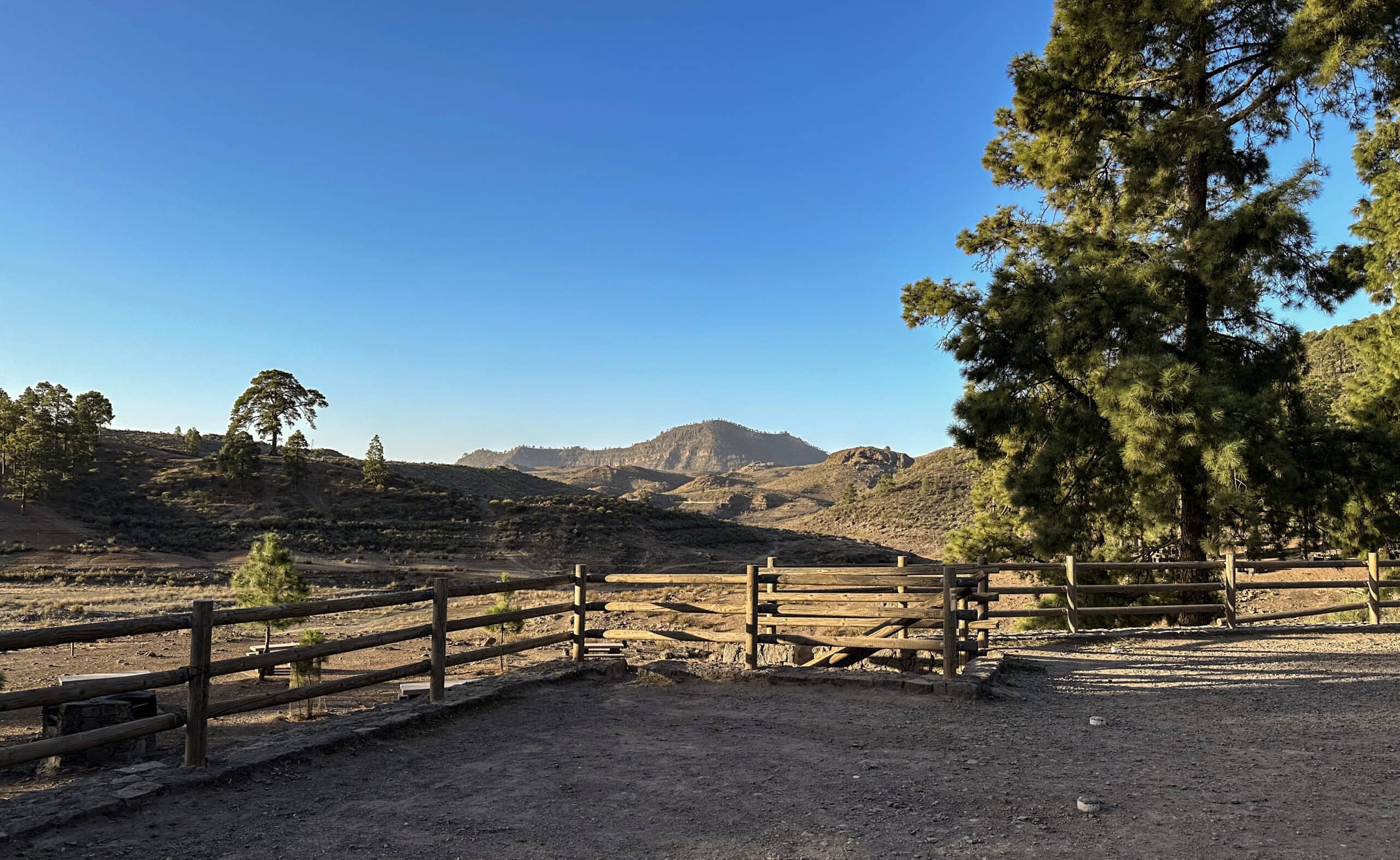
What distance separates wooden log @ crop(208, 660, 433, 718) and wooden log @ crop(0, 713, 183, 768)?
0.30m

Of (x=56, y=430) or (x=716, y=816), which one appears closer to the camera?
(x=716, y=816)

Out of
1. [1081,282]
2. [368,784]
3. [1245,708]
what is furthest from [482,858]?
[1081,282]

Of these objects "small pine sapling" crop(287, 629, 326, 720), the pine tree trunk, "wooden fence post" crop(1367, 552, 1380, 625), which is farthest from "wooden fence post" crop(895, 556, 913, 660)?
"wooden fence post" crop(1367, 552, 1380, 625)

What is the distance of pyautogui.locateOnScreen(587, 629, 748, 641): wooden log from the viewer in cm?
1044

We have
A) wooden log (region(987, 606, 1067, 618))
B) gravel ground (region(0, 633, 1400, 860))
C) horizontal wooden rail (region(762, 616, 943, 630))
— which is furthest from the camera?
wooden log (region(987, 606, 1067, 618))

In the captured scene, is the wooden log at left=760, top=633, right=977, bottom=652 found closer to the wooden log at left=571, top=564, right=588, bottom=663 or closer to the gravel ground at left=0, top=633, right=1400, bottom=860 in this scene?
the gravel ground at left=0, top=633, right=1400, bottom=860

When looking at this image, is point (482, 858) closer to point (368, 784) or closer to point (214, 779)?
point (368, 784)

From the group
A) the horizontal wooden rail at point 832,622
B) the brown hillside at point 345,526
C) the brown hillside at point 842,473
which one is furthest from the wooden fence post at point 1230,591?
the brown hillside at point 842,473

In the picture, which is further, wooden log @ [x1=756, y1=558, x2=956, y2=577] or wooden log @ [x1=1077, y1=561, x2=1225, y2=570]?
wooden log @ [x1=1077, y1=561, x2=1225, y2=570]

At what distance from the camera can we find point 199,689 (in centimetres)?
586

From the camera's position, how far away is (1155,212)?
1741 cm

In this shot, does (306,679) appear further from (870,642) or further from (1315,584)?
(1315,584)

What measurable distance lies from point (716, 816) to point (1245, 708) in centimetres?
646

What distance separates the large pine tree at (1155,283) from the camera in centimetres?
1448
